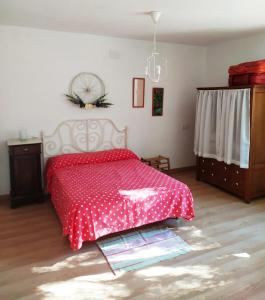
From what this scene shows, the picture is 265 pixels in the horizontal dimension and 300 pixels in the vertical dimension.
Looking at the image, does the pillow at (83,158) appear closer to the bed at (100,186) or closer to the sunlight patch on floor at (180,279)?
the bed at (100,186)

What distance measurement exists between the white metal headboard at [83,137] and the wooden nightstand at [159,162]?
0.53 meters

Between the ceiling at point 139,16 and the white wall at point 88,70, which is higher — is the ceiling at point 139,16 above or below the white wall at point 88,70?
above

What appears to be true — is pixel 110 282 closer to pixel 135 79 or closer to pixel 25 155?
pixel 25 155

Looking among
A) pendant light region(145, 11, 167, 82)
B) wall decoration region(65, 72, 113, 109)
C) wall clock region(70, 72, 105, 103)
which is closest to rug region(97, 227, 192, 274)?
wall decoration region(65, 72, 113, 109)

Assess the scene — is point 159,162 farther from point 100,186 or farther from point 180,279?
point 180,279

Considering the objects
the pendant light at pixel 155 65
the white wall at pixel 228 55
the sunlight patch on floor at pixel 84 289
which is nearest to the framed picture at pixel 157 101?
the pendant light at pixel 155 65

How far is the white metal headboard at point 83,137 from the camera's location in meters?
4.08

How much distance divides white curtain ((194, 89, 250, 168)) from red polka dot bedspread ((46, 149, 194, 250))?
118 cm

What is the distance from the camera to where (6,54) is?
3604 millimetres

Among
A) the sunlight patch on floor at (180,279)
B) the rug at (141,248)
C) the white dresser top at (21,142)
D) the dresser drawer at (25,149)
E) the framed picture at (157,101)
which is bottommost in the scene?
the sunlight patch on floor at (180,279)

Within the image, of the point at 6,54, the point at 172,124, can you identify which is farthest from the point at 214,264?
the point at 6,54

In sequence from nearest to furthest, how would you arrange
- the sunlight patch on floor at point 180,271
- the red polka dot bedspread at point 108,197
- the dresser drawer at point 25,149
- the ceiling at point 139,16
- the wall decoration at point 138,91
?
the sunlight patch on floor at point 180,271 → the red polka dot bedspread at point 108,197 → the ceiling at point 139,16 → the dresser drawer at point 25,149 → the wall decoration at point 138,91

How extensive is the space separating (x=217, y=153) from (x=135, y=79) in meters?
1.85

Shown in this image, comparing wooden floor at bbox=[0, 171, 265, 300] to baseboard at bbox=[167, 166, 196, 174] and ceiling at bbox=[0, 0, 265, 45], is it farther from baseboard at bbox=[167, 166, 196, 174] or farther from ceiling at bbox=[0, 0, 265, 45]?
ceiling at bbox=[0, 0, 265, 45]
